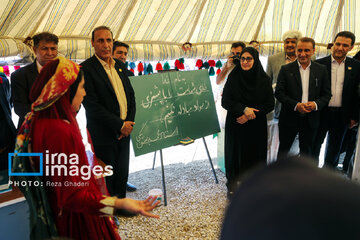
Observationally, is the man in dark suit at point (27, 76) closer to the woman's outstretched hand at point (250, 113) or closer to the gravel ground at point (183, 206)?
the gravel ground at point (183, 206)

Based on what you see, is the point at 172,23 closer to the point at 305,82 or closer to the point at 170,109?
the point at 170,109

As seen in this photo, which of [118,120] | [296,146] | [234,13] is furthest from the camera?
[234,13]

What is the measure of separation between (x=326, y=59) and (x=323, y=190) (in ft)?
9.55

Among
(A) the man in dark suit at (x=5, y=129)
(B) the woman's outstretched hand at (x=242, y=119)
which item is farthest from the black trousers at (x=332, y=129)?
(A) the man in dark suit at (x=5, y=129)

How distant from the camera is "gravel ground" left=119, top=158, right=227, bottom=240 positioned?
2115 millimetres

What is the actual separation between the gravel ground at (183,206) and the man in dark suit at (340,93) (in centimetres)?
127

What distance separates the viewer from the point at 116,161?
2.16m

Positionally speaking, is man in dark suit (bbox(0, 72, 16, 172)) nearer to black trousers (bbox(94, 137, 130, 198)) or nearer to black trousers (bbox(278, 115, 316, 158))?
black trousers (bbox(94, 137, 130, 198))

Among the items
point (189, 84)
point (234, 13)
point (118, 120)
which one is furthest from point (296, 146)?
point (118, 120)

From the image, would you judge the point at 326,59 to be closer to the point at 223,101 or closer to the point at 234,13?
the point at 223,101

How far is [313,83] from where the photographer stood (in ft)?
8.14

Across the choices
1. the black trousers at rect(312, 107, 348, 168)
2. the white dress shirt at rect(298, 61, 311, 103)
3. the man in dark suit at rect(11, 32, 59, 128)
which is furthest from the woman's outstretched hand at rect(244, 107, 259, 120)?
the man in dark suit at rect(11, 32, 59, 128)

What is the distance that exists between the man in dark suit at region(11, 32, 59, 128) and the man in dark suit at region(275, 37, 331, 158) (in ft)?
7.15

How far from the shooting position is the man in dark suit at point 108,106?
1.97 metres
